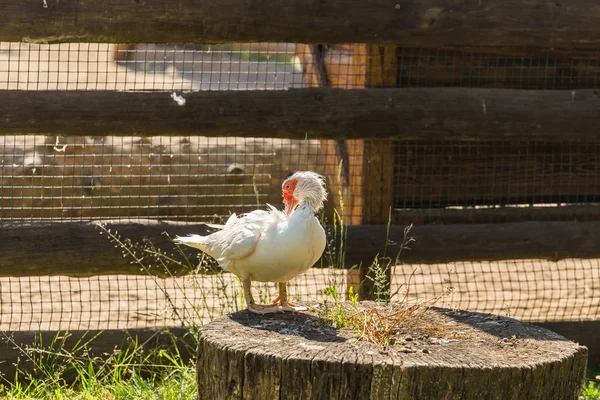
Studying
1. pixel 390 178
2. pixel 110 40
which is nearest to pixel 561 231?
pixel 390 178

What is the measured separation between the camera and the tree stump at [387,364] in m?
2.84

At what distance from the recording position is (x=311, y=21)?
491 centimetres

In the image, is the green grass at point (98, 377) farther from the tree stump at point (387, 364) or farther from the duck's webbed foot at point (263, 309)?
the tree stump at point (387, 364)

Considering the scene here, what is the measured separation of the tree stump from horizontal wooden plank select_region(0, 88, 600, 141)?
1.85m

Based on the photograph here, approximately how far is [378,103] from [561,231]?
61.0 inches

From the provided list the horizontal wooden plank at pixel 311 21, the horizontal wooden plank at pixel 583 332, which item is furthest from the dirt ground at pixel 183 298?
the horizontal wooden plank at pixel 311 21

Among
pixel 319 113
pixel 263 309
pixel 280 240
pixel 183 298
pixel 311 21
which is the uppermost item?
pixel 311 21

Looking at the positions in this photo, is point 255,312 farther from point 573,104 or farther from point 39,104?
point 573,104

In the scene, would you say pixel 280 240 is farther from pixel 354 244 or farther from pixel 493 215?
pixel 493 215

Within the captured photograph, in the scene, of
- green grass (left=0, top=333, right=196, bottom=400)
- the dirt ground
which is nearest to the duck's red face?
green grass (left=0, top=333, right=196, bottom=400)

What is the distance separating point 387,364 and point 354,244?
2.38 m

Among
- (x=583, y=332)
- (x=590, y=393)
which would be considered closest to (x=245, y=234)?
(x=590, y=393)

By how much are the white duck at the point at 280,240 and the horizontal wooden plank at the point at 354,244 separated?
4.12ft

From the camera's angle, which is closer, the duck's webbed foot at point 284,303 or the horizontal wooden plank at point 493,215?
the duck's webbed foot at point 284,303
